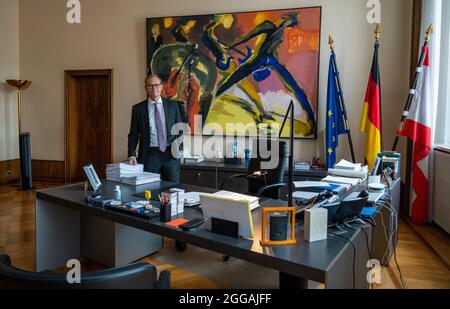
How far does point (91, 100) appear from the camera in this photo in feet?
19.7

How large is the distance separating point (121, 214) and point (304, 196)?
108cm

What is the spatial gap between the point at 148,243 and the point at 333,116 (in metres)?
2.53

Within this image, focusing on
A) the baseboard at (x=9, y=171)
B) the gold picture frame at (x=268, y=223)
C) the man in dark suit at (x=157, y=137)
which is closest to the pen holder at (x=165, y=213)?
the gold picture frame at (x=268, y=223)

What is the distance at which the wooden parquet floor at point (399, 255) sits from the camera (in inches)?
103

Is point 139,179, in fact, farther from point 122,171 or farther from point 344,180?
point 344,180

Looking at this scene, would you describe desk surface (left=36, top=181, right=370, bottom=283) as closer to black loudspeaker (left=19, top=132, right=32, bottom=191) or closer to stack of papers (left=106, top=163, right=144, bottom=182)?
stack of papers (left=106, top=163, right=144, bottom=182)

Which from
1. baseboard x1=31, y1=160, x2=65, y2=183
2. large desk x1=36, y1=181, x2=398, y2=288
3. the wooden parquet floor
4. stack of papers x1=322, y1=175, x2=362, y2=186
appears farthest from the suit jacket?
baseboard x1=31, y1=160, x2=65, y2=183

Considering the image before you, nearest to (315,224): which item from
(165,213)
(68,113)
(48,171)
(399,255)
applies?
(165,213)

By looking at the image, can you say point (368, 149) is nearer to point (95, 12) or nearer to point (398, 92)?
point (398, 92)

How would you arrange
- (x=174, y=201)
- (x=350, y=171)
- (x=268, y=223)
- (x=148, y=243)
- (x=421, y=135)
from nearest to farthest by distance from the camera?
(x=268, y=223), (x=174, y=201), (x=350, y=171), (x=148, y=243), (x=421, y=135)

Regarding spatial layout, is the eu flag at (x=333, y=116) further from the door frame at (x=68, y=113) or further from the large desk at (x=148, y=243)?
the door frame at (x=68, y=113)

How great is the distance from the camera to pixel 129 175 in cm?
282
